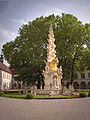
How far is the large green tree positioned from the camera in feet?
108

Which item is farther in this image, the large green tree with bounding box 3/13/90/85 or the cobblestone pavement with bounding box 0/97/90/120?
the large green tree with bounding box 3/13/90/85

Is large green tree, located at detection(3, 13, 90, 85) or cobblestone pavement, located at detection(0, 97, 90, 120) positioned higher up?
large green tree, located at detection(3, 13, 90, 85)

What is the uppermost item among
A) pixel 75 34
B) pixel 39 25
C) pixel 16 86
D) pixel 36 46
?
pixel 39 25

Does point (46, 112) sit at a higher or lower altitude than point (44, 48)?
lower

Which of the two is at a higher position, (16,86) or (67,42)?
(67,42)

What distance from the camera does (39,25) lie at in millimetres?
34906

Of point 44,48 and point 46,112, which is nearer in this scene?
point 46,112

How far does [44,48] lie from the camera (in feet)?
115

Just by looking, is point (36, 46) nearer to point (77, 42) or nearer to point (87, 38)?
point (77, 42)

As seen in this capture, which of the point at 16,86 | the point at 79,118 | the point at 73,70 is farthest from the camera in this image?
the point at 16,86

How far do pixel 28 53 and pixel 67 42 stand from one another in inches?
424

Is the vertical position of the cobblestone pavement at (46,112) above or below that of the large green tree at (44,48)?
below

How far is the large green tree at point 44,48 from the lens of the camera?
1302 inches

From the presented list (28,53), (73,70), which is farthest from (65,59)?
(28,53)
